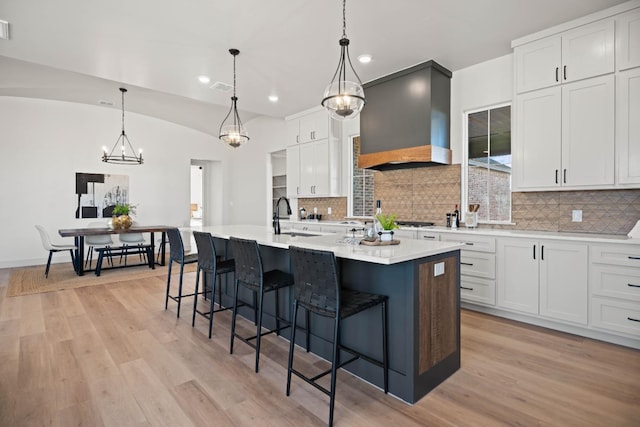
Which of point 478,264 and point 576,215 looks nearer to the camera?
point 576,215

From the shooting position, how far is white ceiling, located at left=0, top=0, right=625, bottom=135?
299 centimetres

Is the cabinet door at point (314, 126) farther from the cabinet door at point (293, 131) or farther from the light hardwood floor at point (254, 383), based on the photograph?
the light hardwood floor at point (254, 383)

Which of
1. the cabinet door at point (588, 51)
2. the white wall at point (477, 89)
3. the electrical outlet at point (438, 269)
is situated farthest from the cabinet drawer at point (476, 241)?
the cabinet door at point (588, 51)

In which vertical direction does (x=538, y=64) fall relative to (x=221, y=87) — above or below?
below

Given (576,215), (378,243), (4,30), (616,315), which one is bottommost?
(616,315)

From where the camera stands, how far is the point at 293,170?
21.5 feet

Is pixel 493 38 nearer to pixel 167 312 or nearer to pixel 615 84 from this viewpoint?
pixel 615 84

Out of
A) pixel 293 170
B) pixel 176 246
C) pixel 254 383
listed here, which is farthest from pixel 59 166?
pixel 254 383

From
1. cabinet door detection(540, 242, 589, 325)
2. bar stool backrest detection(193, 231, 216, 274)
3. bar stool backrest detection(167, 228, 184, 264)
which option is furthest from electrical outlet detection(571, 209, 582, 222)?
bar stool backrest detection(167, 228, 184, 264)

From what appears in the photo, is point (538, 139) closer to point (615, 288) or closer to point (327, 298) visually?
point (615, 288)

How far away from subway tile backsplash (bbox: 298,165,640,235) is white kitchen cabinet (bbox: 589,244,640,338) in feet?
1.90

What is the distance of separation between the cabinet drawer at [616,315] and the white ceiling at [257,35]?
8.49 feet

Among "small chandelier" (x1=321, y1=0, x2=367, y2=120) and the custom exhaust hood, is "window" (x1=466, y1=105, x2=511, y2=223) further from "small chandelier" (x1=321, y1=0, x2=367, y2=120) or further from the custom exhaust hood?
"small chandelier" (x1=321, y1=0, x2=367, y2=120)

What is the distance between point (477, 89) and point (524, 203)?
5.06 ft
